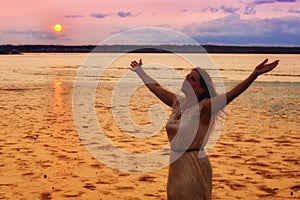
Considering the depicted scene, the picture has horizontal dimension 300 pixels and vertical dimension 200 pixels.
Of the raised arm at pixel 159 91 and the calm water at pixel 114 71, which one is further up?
the calm water at pixel 114 71

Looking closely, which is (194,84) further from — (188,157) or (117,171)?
(117,171)

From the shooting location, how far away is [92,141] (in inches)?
469

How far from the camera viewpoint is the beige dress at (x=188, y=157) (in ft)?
14.3

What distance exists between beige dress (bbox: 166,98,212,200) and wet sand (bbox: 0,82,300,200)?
3.28m

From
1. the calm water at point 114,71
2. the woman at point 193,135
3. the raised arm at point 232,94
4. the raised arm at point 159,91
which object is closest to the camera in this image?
the raised arm at point 232,94

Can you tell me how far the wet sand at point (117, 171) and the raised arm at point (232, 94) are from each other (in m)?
3.69

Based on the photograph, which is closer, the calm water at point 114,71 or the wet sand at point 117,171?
the wet sand at point 117,171

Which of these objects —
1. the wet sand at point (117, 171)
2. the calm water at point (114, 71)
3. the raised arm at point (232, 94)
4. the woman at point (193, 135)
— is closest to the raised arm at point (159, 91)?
the woman at point (193, 135)

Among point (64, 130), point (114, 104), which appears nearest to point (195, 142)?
point (64, 130)

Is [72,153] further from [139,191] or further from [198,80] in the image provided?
[198,80]

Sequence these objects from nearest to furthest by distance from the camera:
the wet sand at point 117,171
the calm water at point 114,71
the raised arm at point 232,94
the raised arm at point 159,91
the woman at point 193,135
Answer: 1. the raised arm at point 232,94
2. the woman at point 193,135
3. the raised arm at point 159,91
4. the wet sand at point 117,171
5. the calm water at point 114,71

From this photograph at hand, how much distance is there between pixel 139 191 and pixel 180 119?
380cm

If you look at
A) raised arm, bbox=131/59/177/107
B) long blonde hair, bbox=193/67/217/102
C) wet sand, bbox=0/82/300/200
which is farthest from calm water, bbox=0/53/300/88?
wet sand, bbox=0/82/300/200

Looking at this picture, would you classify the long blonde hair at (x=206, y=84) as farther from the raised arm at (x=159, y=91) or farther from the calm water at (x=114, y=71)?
the calm water at (x=114, y=71)
